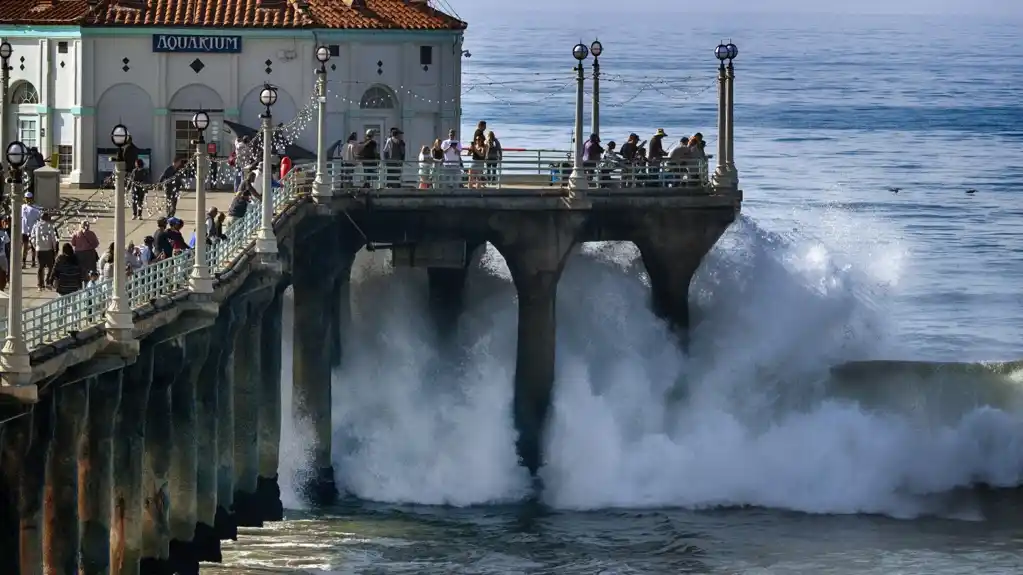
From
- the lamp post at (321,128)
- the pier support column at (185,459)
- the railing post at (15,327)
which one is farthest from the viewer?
the lamp post at (321,128)

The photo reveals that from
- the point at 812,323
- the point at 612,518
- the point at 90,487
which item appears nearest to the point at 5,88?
the point at 90,487

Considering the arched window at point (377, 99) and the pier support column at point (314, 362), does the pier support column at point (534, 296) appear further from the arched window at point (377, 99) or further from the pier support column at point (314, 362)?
the arched window at point (377, 99)

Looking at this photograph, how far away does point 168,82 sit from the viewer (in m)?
67.5

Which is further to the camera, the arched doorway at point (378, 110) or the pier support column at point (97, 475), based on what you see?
the arched doorway at point (378, 110)

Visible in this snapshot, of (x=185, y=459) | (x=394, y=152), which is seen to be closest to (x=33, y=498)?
(x=185, y=459)

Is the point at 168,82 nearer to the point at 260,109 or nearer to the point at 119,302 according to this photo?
the point at 260,109

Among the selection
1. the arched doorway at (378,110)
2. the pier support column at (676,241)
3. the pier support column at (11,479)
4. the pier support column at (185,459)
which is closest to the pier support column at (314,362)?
the pier support column at (676,241)

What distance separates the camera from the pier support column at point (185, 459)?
50.7 m

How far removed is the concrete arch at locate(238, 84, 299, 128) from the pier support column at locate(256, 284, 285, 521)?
9.80 metres

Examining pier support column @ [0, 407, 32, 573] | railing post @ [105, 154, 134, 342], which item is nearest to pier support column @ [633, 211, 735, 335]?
railing post @ [105, 154, 134, 342]

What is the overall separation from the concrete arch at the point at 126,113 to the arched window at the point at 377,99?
5102 millimetres

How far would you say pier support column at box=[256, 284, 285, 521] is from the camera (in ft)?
191

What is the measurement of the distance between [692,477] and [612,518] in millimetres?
2697

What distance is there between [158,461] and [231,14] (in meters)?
20.6
